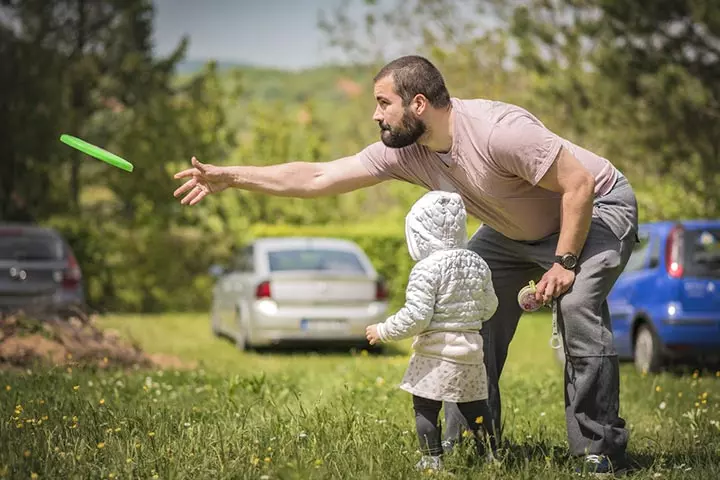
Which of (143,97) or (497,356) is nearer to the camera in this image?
(497,356)

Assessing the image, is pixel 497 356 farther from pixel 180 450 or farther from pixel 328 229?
pixel 328 229

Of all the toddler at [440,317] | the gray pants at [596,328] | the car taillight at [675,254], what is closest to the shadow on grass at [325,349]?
the car taillight at [675,254]

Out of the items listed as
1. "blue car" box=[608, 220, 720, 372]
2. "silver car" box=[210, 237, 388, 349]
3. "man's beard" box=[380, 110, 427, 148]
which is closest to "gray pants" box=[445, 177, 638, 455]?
"man's beard" box=[380, 110, 427, 148]

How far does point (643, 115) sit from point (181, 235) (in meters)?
9.62

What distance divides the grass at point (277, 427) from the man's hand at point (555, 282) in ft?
2.42

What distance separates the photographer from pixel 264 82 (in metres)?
80.7

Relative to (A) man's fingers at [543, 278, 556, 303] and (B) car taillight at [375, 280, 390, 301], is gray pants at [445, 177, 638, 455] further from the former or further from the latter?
(B) car taillight at [375, 280, 390, 301]

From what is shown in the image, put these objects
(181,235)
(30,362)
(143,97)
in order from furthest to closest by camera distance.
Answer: (143,97), (181,235), (30,362)

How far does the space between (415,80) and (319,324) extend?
9235mm

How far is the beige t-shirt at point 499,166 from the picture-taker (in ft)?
16.1

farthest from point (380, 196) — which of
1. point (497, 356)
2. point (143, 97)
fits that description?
point (497, 356)

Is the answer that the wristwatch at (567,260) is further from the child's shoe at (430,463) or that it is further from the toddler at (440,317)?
the child's shoe at (430,463)

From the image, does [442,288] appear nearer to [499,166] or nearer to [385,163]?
[499,166]

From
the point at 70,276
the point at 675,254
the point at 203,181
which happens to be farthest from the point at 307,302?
the point at 203,181
